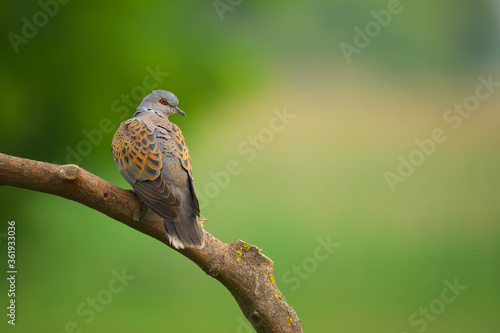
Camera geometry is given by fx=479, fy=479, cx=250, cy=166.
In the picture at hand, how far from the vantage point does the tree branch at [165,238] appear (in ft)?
6.22

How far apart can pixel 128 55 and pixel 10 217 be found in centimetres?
151

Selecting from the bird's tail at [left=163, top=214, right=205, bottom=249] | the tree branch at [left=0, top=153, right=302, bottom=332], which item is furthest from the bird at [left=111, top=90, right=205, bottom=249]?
the tree branch at [left=0, top=153, right=302, bottom=332]

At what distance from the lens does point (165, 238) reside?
2104mm

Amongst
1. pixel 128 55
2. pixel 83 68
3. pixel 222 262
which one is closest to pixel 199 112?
pixel 128 55

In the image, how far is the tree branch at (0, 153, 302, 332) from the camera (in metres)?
1.89

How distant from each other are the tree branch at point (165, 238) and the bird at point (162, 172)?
105mm

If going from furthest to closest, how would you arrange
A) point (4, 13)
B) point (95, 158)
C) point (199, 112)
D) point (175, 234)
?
1. point (199, 112)
2. point (95, 158)
3. point (4, 13)
4. point (175, 234)

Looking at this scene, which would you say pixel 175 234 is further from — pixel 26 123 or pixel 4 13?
pixel 4 13

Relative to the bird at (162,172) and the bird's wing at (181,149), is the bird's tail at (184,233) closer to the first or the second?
the bird at (162,172)

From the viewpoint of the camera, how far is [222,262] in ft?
7.16

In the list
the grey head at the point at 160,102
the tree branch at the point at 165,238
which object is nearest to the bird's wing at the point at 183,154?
the tree branch at the point at 165,238

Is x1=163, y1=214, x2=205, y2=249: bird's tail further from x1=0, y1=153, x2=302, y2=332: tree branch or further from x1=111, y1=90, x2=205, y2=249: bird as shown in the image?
x1=0, y1=153, x2=302, y2=332: tree branch

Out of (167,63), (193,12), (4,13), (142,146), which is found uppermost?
(193,12)

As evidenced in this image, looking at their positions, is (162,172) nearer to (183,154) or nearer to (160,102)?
(183,154)
